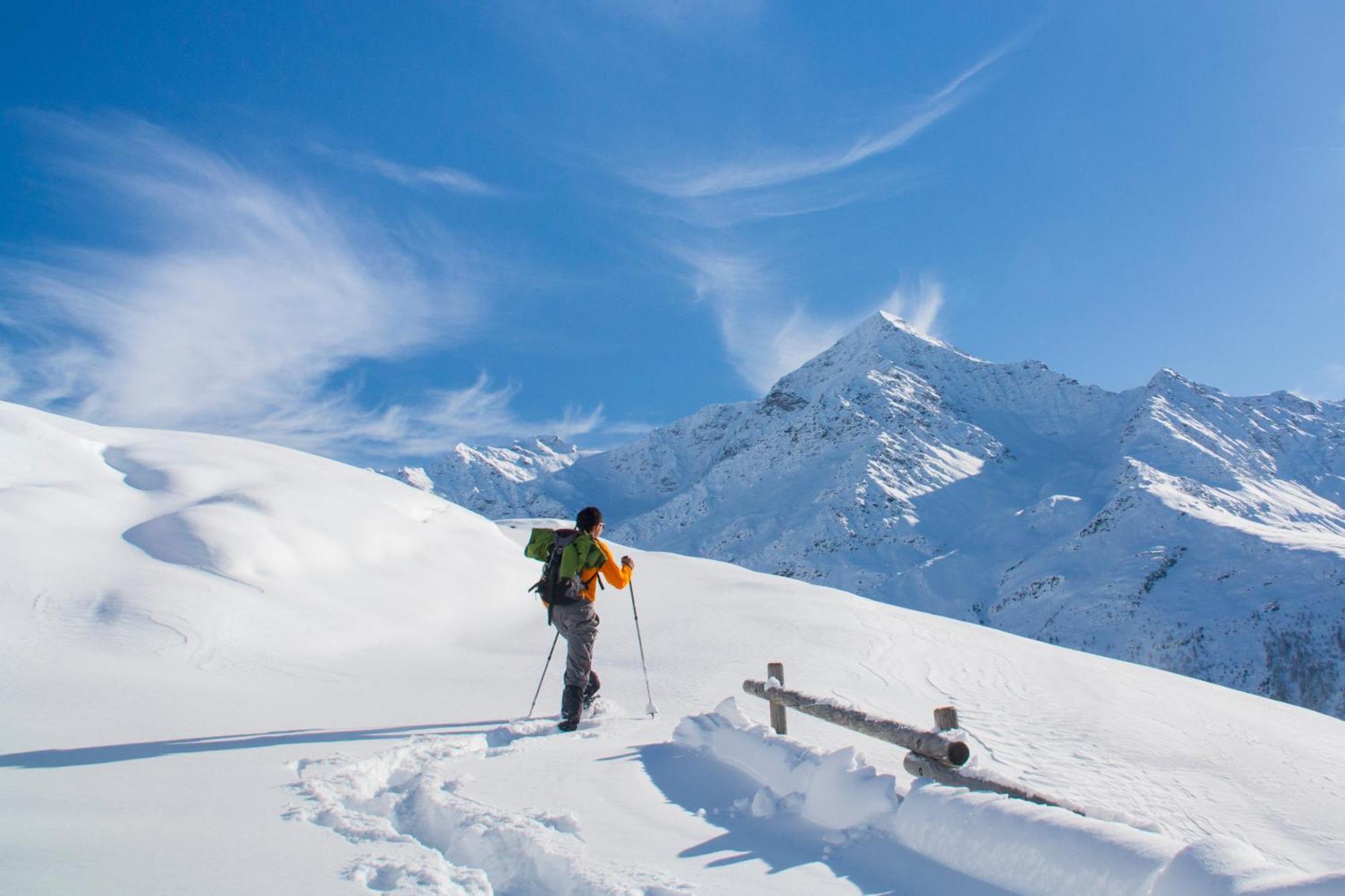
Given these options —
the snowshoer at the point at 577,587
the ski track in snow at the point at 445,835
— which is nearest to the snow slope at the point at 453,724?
the ski track in snow at the point at 445,835

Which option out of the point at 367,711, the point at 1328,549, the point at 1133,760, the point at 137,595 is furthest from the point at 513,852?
the point at 1328,549

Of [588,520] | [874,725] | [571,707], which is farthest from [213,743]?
[874,725]

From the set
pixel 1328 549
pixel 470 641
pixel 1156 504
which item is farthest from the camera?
pixel 1156 504

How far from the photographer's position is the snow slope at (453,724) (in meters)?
3.70

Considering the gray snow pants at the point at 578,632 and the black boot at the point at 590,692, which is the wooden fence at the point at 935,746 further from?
the black boot at the point at 590,692

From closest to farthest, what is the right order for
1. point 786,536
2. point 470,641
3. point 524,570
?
point 470,641, point 524,570, point 786,536

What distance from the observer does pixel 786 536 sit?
198 meters

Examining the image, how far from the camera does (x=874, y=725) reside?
18.0ft

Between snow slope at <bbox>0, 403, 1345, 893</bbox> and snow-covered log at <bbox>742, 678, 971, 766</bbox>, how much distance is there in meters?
0.35

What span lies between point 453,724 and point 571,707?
42.7 inches

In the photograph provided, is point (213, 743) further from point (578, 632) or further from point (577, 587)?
point (577, 587)

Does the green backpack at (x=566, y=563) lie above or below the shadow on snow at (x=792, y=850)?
above

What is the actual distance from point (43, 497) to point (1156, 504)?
7142 inches

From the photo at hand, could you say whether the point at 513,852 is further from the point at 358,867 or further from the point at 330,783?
the point at 330,783
